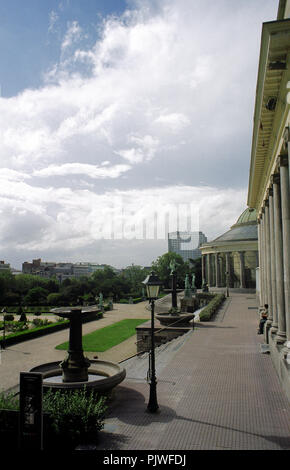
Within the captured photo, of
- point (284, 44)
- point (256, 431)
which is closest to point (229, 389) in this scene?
point (256, 431)

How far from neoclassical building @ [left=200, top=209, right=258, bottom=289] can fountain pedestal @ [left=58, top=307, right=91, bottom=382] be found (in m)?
47.2

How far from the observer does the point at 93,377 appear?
11695 millimetres

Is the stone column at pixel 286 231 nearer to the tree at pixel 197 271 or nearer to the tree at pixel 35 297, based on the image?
the tree at pixel 35 297

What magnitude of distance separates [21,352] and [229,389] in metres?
17.2

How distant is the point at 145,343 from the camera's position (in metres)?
21.7

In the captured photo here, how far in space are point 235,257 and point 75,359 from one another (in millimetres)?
57323

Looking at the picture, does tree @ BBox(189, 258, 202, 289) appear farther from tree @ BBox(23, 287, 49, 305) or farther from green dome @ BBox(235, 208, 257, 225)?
tree @ BBox(23, 287, 49, 305)

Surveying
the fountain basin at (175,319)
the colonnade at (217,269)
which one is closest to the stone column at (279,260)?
the fountain basin at (175,319)

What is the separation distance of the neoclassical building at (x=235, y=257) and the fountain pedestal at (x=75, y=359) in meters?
47.2

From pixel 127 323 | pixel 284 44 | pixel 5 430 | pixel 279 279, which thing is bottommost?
A: pixel 127 323

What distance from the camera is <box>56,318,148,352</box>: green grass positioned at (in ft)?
80.5

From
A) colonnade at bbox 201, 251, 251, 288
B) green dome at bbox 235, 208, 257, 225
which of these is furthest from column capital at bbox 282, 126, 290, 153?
green dome at bbox 235, 208, 257, 225

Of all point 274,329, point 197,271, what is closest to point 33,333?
point 274,329

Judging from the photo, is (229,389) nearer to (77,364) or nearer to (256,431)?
(256,431)
